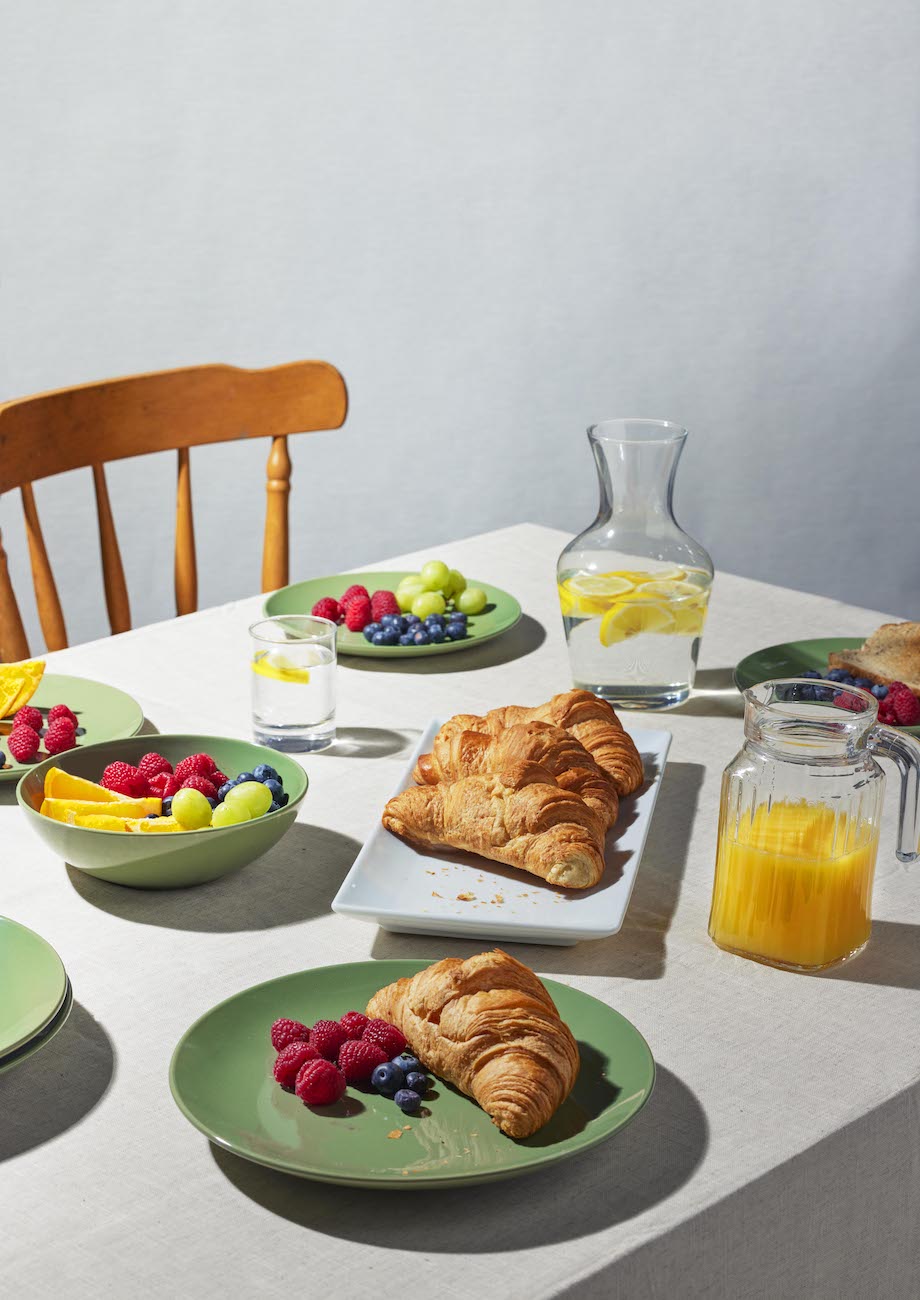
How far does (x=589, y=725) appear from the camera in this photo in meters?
1.21

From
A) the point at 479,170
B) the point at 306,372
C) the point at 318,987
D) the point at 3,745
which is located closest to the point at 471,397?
the point at 479,170

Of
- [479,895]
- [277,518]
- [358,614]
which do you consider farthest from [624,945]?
[277,518]

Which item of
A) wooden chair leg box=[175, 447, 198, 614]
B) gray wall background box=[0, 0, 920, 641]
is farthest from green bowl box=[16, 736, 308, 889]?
gray wall background box=[0, 0, 920, 641]

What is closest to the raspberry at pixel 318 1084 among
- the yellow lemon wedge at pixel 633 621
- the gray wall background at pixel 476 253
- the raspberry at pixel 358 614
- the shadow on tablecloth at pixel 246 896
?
the shadow on tablecloth at pixel 246 896

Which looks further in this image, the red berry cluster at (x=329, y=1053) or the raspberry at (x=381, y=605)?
the raspberry at (x=381, y=605)

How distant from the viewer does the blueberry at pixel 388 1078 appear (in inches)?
31.4

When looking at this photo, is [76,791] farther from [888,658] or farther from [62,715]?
[888,658]

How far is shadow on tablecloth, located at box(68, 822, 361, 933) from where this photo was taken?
3.35 feet

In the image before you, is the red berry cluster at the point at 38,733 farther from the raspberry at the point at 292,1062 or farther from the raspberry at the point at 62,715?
the raspberry at the point at 292,1062

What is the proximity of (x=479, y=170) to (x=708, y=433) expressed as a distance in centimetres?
94

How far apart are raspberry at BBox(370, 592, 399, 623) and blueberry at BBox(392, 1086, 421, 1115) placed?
0.87 metres

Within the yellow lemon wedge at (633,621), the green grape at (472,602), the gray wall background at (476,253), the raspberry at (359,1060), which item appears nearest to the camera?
the raspberry at (359,1060)

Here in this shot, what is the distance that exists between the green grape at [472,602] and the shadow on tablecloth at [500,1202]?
924 mm

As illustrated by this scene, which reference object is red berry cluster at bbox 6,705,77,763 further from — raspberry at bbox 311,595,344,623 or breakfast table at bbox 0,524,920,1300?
raspberry at bbox 311,595,344,623
